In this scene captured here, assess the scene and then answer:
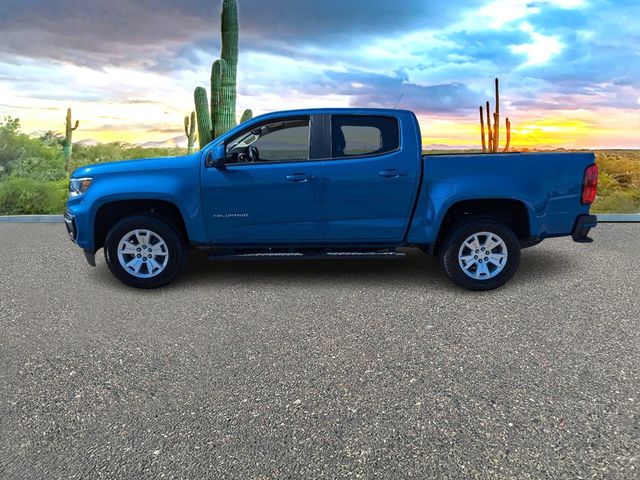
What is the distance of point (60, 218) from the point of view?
12422 millimetres

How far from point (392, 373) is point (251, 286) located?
2701 mm

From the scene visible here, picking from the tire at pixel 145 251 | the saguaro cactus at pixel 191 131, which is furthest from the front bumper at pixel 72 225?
the saguaro cactus at pixel 191 131

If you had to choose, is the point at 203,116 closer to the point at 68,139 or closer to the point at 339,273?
the point at 339,273

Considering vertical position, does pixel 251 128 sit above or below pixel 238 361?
above

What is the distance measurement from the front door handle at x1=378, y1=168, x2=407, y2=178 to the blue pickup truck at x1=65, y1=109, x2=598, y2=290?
0.01 meters

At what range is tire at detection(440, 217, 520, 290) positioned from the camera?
5.84m

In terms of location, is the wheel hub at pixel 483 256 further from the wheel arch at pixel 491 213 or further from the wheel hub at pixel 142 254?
the wheel hub at pixel 142 254

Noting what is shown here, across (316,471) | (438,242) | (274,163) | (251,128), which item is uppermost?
(251,128)

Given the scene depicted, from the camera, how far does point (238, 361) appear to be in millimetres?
4043

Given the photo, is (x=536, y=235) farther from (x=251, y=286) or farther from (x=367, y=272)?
(x=251, y=286)

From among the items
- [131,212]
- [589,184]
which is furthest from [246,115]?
[589,184]

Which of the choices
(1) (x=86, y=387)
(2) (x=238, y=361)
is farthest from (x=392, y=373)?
(1) (x=86, y=387)

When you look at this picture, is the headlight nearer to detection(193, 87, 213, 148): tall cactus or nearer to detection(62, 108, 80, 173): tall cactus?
detection(193, 87, 213, 148): tall cactus

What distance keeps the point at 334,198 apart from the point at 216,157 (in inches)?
49.9
